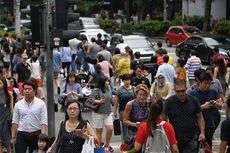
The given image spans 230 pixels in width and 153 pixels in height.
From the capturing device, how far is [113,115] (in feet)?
46.2

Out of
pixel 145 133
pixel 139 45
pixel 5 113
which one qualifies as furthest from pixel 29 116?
pixel 139 45

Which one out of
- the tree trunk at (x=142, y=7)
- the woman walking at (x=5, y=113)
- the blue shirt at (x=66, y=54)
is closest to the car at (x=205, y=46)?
the blue shirt at (x=66, y=54)

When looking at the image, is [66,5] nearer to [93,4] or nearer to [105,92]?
[105,92]

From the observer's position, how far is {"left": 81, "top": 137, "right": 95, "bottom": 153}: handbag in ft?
28.4

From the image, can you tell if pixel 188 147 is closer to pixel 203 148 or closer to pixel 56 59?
pixel 203 148

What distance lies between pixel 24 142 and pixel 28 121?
319mm

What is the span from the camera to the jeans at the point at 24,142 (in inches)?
418

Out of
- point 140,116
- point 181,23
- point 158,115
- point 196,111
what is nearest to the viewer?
point 158,115

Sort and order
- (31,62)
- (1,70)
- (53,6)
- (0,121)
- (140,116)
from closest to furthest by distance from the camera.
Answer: (140,116) < (0,121) < (53,6) < (1,70) < (31,62)

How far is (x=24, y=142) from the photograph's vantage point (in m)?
10.6

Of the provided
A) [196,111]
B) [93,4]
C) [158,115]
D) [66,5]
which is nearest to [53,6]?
[66,5]

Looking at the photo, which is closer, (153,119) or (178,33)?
(153,119)

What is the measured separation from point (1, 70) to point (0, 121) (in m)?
4.63

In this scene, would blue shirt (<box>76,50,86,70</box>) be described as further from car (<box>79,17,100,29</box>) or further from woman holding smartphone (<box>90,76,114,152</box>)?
car (<box>79,17,100,29</box>)
